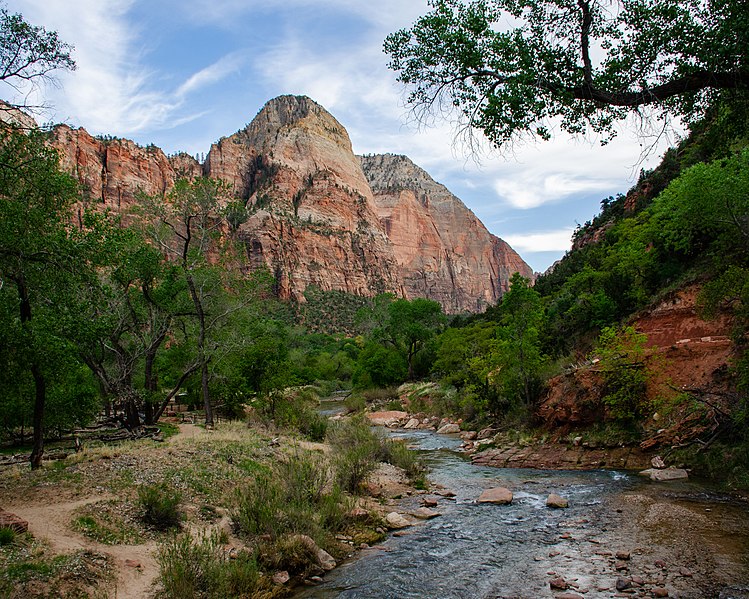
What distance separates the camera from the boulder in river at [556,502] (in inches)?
398

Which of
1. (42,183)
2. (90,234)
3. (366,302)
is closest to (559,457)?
(90,234)

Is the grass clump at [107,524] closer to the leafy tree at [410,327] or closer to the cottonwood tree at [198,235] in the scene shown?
the cottonwood tree at [198,235]

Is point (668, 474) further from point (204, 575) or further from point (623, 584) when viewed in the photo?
point (204, 575)

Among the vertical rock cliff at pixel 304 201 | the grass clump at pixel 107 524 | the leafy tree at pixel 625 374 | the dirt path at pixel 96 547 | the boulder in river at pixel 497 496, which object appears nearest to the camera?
the dirt path at pixel 96 547

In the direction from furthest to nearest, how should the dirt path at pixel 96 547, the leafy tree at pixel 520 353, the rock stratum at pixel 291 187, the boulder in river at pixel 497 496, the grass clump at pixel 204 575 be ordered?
the rock stratum at pixel 291 187, the leafy tree at pixel 520 353, the boulder in river at pixel 497 496, the dirt path at pixel 96 547, the grass clump at pixel 204 575

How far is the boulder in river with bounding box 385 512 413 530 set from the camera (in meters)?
9.39

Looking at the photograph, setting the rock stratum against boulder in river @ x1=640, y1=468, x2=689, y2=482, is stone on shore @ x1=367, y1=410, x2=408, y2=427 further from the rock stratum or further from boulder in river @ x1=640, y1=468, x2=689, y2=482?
the rock stratum

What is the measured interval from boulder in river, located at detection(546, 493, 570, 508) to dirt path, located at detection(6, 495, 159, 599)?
7648mm

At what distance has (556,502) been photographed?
10.2 meters

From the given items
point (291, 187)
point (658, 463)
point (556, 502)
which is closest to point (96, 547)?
point (556, 502)

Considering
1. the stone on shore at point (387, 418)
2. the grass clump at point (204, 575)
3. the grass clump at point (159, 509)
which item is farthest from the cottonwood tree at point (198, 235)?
the grass clump at point (204, 575)

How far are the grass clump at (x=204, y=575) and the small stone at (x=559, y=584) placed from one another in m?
3.75

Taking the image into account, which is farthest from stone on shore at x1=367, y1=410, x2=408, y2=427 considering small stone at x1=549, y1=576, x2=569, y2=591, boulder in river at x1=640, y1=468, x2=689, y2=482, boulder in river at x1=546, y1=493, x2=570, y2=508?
small stone at x1=549, y1=576, x2=569, y2=591

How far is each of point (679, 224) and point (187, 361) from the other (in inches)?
841
